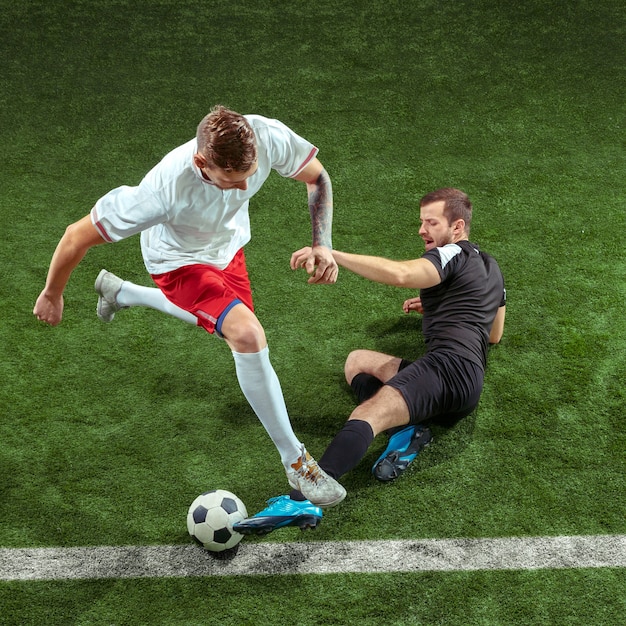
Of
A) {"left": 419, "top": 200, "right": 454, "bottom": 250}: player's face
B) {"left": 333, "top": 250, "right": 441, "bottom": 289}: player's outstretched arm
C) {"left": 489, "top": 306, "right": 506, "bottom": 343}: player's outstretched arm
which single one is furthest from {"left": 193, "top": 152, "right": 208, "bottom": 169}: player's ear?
{"left": 489, "top": 306, "right": 506, "bottom": 343}: player's outstretched arm

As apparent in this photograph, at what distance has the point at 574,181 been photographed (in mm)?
5652

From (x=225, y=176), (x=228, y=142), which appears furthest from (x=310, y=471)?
(x=228, y=142)

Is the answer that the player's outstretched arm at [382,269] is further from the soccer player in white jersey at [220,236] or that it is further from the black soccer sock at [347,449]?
the black soccer sock at [347,449]

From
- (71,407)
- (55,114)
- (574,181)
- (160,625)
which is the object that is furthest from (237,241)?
(55,114)

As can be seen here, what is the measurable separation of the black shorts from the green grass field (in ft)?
0.65

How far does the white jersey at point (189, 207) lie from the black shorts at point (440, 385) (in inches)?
39.1

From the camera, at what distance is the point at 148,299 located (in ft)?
14.0

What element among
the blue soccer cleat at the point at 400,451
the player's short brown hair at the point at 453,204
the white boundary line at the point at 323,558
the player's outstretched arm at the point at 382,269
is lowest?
the white boundary line at the point at 323,558

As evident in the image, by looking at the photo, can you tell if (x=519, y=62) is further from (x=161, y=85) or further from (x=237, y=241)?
(x=237, y=241)

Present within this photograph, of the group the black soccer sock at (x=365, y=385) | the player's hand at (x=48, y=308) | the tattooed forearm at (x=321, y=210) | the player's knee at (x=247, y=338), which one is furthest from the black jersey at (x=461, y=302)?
the player's hand at (x=48, y=308)

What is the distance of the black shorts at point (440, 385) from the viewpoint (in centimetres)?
359

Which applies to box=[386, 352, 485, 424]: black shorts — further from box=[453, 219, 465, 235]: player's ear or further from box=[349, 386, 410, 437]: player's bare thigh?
box=[453, 219, 465, 235]: player's ear

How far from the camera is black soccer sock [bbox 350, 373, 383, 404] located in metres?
3.87

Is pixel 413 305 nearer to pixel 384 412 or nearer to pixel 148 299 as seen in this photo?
pixel 384 412
